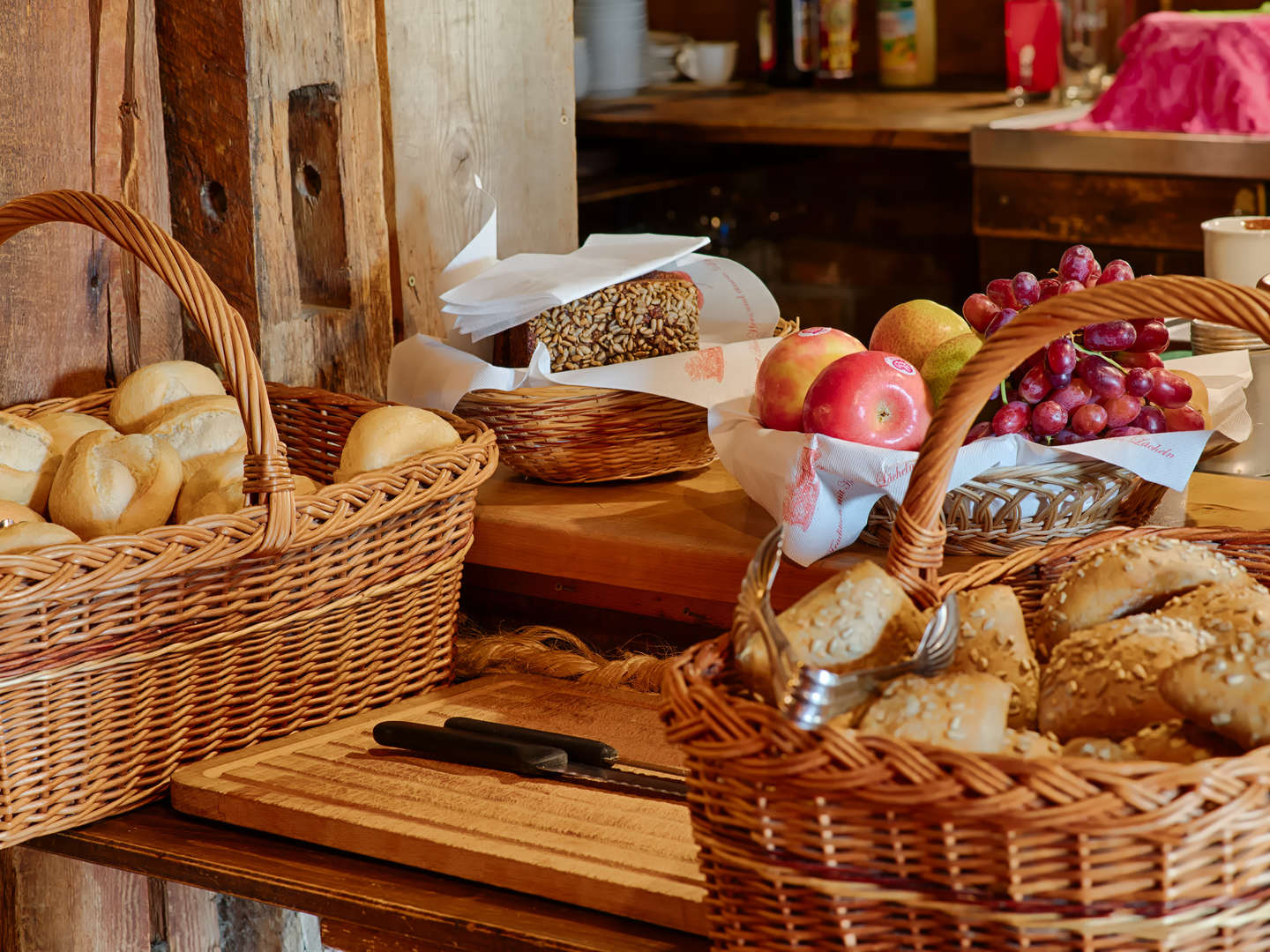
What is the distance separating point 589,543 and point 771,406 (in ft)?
0.70

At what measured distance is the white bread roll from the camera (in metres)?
1.21

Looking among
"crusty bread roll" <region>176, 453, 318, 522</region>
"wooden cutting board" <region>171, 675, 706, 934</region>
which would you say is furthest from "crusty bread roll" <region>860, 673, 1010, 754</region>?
"crusty bread roll" <region>176, 453, 318, 522</region>

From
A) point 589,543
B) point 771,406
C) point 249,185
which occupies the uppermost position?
point 249,185

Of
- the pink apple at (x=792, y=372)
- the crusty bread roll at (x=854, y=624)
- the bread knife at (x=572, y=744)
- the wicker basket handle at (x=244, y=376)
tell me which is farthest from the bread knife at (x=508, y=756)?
the pink apple at (x=792, y=372)

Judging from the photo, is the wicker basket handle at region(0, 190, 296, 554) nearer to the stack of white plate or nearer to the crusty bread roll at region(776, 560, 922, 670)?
the crusty bread roll at region(776, 560, 922, 670)

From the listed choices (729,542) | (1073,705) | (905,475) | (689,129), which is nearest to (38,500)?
(729,542)

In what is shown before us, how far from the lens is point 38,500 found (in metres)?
1.24

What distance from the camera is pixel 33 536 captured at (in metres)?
1.06

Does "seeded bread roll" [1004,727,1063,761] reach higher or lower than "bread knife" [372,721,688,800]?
higher

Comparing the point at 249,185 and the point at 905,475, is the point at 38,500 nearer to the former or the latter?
the point at 249,185

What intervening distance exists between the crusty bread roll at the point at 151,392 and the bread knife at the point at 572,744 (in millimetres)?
431

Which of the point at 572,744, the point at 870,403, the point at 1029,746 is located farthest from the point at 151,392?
the point at 1029,746

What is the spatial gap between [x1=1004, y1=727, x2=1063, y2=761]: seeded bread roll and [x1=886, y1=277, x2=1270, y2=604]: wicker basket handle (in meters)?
0.15

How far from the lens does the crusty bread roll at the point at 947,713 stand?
687 mm
